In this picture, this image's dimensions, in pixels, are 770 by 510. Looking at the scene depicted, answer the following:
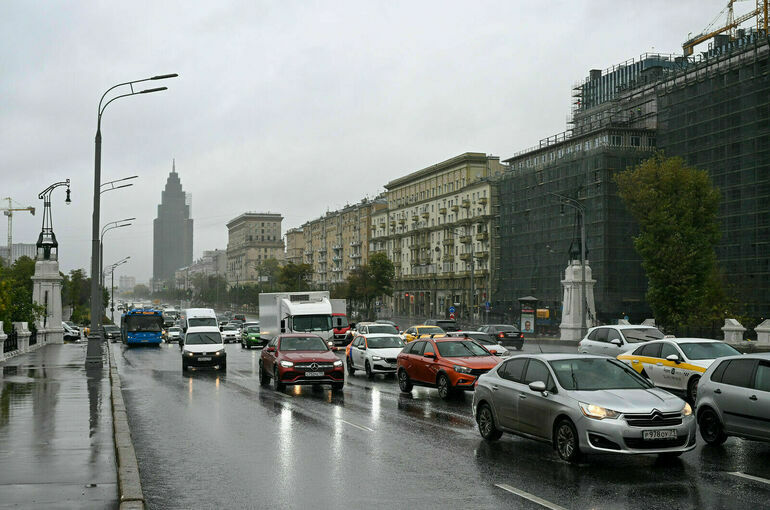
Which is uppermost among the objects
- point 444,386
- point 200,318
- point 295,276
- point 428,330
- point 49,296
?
point 295,276

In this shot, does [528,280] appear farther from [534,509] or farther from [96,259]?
[534,509]

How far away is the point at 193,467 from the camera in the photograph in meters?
11.6

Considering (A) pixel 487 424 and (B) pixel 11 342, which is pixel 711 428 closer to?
(A) pixel 487 424

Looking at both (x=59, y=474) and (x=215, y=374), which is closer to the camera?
(x=59, y=474)

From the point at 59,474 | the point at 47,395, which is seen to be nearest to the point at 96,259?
the point at 47,395

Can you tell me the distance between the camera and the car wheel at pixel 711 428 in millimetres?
12844

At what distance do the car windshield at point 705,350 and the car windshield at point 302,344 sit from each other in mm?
10147

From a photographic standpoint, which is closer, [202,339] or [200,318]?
[202,339]

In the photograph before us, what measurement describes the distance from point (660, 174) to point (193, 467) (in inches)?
1799

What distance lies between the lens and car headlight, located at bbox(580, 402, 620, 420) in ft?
36.1

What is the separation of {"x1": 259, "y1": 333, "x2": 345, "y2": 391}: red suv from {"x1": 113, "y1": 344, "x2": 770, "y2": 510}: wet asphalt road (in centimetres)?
386

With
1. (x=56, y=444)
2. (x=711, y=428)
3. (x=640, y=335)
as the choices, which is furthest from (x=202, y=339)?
(x=711, y=428)

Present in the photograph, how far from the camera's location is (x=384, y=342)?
1148 inches

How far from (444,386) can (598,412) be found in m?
9.74
